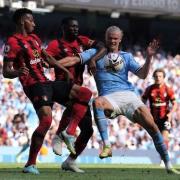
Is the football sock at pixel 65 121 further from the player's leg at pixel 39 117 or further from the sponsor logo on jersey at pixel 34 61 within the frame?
the sponsor logo on jersey at pixel 34 61

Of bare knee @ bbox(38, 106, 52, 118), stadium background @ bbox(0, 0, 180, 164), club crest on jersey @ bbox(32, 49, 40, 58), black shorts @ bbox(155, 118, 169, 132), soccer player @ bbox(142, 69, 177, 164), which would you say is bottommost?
stadium background @ bbox(0, 0, 180, 164)

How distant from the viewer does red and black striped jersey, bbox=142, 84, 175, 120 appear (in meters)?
18.1

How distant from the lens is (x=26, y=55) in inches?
461

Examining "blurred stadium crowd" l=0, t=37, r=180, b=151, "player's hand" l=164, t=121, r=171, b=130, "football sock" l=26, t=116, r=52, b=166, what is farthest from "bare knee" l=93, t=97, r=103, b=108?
"blurred stadium crowd" l=0, t=37, r=180, b=151

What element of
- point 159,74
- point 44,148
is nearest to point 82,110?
point 159,74

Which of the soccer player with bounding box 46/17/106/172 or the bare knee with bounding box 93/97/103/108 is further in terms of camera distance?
the soccer player with bounding box 46/17/106/172

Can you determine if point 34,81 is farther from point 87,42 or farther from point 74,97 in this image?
point 87,42

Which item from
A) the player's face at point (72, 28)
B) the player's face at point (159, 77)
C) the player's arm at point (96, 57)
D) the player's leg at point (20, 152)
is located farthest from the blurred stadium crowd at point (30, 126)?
the player's arm at point (96, 57)

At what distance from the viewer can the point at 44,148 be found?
22.7 meters

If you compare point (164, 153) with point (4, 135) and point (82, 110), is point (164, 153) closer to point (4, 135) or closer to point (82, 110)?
point (82, 110)

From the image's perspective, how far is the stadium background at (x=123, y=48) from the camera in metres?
23.4

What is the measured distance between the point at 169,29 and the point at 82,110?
29893mm

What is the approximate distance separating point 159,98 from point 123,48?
16.7m

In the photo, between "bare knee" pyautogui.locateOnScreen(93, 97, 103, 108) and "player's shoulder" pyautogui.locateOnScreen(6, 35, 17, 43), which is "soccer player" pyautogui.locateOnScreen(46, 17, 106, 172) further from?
"player's shoulder" pyautogui.locateOnScreen(6, 35, 17, 43)
